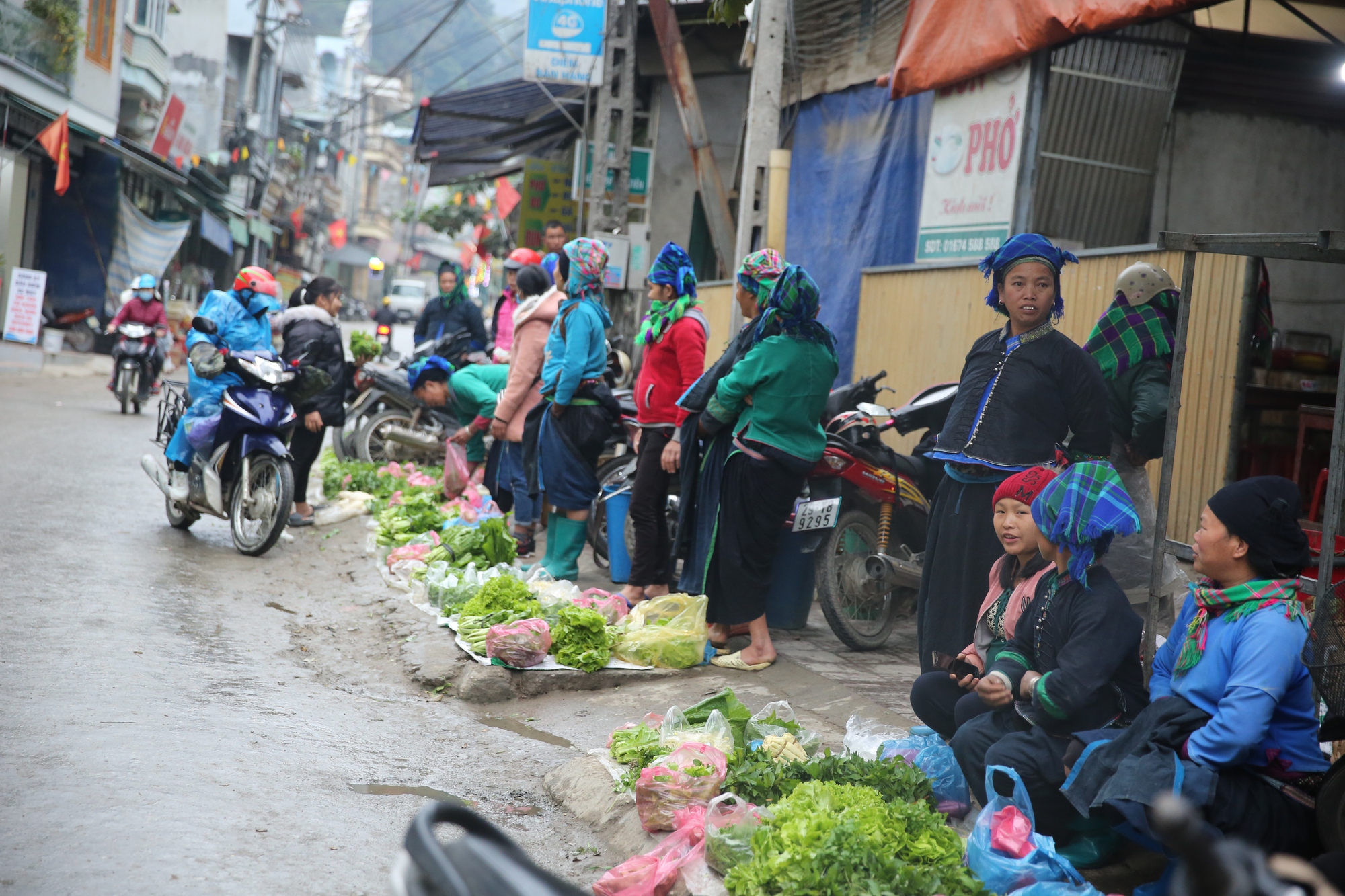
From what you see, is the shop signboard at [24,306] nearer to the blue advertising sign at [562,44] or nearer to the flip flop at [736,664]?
the blue advertising sign at [562,44]

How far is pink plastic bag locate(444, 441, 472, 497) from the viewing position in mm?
8750

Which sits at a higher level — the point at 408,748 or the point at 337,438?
the point at 337,438

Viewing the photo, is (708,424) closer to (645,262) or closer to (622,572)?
(622,572)

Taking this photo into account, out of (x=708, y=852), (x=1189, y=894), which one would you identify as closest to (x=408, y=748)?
(x=708, y=852)

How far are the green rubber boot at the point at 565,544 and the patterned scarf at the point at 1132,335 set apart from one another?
3.28 metres

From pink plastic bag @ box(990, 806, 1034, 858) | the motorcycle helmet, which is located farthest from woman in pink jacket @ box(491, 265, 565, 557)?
pink plastic bag @ box(990, 806, 1034, 858)

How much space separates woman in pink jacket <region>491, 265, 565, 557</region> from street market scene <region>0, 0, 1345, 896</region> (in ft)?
0.12

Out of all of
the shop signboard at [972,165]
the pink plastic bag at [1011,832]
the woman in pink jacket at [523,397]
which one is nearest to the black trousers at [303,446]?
the woman in pink jacket at [523,397]

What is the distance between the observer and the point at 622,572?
7.05m

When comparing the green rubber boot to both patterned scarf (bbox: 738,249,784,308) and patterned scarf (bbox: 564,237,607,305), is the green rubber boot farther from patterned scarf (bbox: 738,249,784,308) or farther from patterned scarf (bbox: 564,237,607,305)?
patterned scarf (bbox: 738,249,784,308)

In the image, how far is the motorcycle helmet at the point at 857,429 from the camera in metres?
6.03

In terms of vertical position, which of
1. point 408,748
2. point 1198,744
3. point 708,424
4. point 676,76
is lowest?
point 408,748

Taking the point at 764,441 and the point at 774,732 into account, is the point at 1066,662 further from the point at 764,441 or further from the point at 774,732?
the point at 764,441

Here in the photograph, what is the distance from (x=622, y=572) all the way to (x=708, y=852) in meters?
3.93
